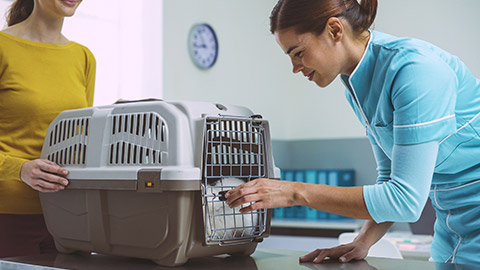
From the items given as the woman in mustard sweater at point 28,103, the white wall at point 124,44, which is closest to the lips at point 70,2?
the woman in mustard sweater at point 28,103

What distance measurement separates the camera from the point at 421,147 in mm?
1036

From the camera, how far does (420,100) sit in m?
1.04

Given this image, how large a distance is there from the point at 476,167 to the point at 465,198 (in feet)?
0.24

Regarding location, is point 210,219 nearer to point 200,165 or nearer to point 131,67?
point 200,165

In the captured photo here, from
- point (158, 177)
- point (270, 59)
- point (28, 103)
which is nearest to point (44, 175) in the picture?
point (28, 103)

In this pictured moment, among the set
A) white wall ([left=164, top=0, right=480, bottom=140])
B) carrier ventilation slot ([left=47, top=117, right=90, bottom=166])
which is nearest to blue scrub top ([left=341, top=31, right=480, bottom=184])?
carrier ventilation slot ([left=47, top=117, right=90, bottom=166])

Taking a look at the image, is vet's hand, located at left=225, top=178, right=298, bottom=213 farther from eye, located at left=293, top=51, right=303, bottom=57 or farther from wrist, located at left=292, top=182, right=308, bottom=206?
eye, located at left=293, top=51, right=303, bottom=57

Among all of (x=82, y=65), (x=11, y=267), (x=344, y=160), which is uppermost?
(x=82, y=65)

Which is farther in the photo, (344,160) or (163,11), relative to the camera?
(344,160)

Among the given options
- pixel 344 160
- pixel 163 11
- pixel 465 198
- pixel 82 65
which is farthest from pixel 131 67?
pixel 465 198

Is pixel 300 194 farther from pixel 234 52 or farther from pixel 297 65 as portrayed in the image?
pixel 234 52

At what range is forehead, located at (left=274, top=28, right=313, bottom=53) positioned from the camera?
117cm

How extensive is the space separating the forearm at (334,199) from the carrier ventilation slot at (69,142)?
540 mm

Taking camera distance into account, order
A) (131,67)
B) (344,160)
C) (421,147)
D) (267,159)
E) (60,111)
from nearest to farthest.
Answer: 1. (421,147)
2. (267,159)
3. (60,111)
4. (131,67)
5. (344,160)
